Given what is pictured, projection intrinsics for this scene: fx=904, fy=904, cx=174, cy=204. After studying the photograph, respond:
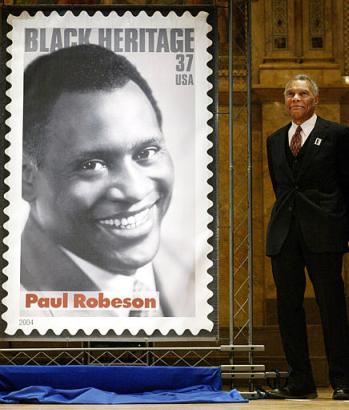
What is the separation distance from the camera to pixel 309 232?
570cm

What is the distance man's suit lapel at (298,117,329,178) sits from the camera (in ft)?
18.9

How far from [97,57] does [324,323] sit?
7.72 feet

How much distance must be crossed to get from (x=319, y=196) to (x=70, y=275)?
1713mm

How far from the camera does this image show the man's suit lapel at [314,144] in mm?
5766

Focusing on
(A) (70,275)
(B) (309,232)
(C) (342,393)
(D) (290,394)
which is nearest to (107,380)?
(A) (70,275)

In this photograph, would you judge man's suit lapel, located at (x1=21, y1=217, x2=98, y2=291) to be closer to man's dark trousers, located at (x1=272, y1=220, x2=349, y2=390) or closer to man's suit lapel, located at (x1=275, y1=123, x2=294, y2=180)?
man's dark trousers, located at (x1=272, y1=220, x2=349, y2=390)

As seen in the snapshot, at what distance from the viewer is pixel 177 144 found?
613cm

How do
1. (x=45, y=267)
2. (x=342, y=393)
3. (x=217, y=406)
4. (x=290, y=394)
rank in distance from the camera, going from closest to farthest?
(x=217, y=406)
(x=342, y=393)
(x=290, y=394)
(x=45, y=267)

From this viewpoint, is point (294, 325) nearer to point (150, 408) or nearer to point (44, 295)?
point (150, 408)

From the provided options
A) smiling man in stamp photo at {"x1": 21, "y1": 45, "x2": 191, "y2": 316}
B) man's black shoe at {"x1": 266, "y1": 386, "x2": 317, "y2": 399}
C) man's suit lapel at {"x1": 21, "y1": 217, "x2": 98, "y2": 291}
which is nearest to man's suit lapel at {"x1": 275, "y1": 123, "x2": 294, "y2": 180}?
smiling man in stamp photo at {"x1": 21, "y1": 45, "x2": 191, "y2": 316}

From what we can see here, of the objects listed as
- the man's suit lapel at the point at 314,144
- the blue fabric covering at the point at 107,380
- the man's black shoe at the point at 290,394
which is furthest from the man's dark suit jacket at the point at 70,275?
the man's suit lapel at the point at 314,144

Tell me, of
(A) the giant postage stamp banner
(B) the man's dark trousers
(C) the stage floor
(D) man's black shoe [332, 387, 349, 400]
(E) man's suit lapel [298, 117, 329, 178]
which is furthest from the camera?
(A) the giant postage stamp banner

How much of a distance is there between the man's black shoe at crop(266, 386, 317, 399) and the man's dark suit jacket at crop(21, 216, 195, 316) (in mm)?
765

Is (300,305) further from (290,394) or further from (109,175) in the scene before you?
(109,175)
